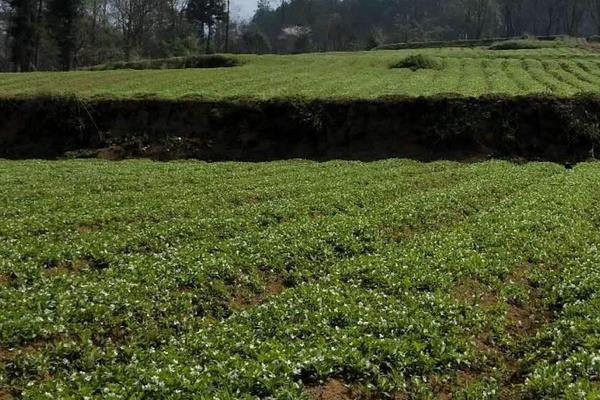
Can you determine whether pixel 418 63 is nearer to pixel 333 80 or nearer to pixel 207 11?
pixel 333 80

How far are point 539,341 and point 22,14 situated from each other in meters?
109

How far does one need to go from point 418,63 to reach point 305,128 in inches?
1156

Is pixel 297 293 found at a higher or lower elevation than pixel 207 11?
lower

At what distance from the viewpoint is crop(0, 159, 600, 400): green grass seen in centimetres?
1127

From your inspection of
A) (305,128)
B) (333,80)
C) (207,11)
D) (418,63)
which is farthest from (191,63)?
(207,11)

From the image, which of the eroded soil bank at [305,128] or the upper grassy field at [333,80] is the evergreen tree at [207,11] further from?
the eroded soil bank at [305,128]

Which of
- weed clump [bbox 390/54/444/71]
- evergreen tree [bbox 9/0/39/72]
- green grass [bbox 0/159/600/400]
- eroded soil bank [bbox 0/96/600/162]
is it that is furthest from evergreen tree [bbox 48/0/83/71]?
green grass [bbox 0/159/600/400]

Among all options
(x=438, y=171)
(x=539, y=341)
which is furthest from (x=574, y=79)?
(x=539, y=341)

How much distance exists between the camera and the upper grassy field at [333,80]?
50.4m

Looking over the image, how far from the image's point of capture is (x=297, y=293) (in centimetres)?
1528

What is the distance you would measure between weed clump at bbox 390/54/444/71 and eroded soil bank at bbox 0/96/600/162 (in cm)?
2329

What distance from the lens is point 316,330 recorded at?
12.9 metres

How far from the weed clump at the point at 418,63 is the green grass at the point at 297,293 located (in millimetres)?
43771

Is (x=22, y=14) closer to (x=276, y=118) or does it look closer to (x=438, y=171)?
(x=276, y=118)
